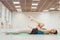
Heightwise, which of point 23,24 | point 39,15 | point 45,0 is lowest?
point 23,24

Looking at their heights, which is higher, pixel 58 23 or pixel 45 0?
pixel 45 0

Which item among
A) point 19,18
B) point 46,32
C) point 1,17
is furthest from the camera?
→ point 19,18

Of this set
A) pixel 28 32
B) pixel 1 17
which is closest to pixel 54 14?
pixel 1 17

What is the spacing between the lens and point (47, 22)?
52.4ft

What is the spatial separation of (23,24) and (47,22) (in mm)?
2725

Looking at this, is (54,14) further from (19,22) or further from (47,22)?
(19,22)

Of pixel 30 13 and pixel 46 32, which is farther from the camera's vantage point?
pixel 30 13

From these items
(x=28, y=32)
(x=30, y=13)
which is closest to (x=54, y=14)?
(x=30, y=13)

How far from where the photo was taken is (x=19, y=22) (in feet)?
52.0

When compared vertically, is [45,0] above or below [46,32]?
above

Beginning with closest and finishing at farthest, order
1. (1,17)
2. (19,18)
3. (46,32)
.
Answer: (46,32), (1,17), (19,18)

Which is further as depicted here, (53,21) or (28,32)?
(53,21)

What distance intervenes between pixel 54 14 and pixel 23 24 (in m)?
3.71

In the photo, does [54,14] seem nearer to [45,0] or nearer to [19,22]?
[19,22]
